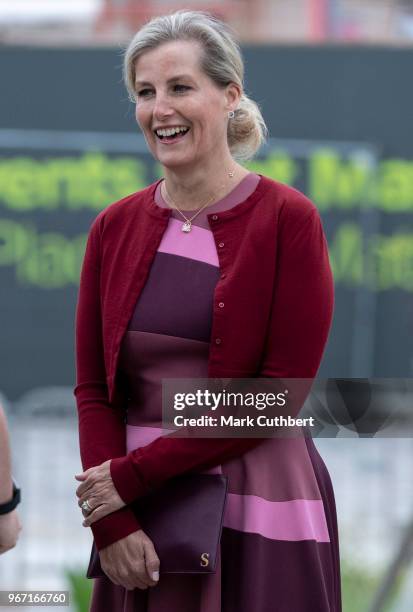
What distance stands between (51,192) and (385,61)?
2.86 metres

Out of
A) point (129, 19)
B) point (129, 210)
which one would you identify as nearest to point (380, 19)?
point (129, 19)

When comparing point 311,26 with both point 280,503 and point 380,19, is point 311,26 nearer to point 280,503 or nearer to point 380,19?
point 380,19

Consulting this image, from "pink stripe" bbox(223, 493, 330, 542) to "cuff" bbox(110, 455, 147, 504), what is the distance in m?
0.20

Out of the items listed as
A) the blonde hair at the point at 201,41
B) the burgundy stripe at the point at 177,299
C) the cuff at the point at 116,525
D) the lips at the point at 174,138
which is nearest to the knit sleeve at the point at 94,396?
the cuff at the point at 116,525

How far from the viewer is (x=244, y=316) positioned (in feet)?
8.17

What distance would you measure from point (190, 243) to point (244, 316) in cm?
23

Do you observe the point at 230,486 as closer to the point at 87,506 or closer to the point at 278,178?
the point at 87,506

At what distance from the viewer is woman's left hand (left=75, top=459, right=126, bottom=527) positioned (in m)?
2.49

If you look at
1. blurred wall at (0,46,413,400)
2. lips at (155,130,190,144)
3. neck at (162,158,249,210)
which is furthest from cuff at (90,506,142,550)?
blurred wall at (0,46,413,400)

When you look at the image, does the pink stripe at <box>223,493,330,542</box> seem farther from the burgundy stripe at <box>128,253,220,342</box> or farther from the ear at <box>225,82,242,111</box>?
the ear at <box>225,82,242,111</box>

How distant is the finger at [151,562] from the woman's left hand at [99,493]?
11cm

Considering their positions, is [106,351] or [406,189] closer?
[106,351]

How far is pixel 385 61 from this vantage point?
30.0 ft

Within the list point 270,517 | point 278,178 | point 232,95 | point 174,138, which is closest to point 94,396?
point 270,517
